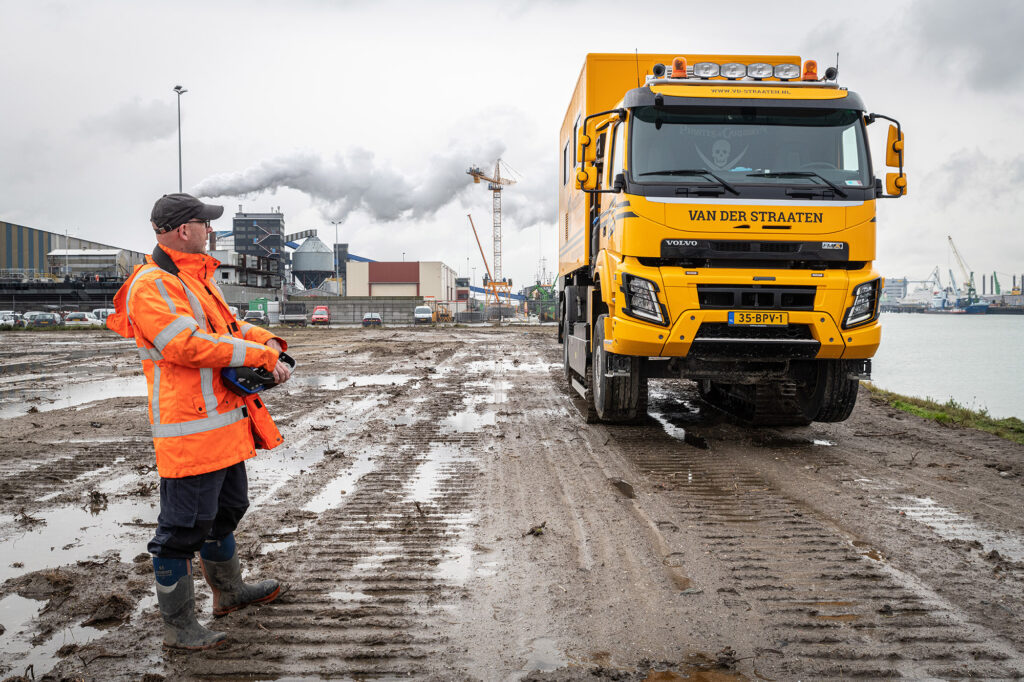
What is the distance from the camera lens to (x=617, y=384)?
23.1 feet

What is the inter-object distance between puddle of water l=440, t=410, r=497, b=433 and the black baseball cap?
511 cm

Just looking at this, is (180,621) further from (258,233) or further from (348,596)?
(258,233)

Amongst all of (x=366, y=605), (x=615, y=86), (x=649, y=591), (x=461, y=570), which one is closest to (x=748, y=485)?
(x=649, y=591)

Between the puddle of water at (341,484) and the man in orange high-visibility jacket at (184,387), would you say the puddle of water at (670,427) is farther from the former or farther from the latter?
the man in orange high-visibility jacket at (184,387)

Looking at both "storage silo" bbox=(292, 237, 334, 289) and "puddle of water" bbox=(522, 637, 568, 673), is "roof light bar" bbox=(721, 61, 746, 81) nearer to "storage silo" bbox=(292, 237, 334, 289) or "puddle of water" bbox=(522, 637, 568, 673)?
"puddle of water" bbox=(522, 637, 568, 673)

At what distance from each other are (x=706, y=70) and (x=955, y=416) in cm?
616

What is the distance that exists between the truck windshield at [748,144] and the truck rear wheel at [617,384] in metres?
1.66

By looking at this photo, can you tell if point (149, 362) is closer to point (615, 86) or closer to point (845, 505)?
point (845, 505)

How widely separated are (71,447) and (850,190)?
7.99m

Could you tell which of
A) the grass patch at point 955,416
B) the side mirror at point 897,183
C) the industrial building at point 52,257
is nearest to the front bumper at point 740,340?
the side mirror at point 897,183

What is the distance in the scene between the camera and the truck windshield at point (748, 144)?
6.35 metres

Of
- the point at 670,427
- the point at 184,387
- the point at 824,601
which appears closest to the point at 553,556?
the point at 824,601

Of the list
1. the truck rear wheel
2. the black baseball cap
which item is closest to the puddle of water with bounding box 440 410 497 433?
the truck rear wheel

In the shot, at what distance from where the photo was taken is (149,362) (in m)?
2.87
